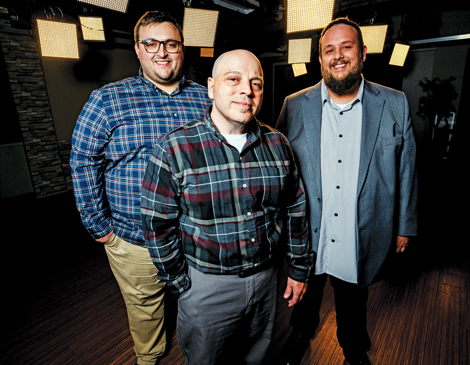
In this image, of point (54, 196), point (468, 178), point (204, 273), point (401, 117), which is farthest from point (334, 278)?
point (54, 196)

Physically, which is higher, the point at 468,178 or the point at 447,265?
the point at 468,178

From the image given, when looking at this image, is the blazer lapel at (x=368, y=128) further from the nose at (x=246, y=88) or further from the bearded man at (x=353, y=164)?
the nose at (x=246, y=88)

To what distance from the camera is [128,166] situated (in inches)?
57.1

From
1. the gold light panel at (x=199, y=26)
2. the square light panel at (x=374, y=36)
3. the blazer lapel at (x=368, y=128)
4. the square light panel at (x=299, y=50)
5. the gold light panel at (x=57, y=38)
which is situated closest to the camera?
the blazer lapel at (x=368, y=128)

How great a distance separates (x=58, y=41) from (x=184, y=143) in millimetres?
2425

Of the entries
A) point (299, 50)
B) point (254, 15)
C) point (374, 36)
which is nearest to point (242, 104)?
point (374, 36)

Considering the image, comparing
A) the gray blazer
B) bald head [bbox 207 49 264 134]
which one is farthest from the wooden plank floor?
bald head [bbox 207 49 264 134]

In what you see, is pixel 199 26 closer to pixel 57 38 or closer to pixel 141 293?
pixel 57 38

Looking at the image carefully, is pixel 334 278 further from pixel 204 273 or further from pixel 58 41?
pixel 58 41

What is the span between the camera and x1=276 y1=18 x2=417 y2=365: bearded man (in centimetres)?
142

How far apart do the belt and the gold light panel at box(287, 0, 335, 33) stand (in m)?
1.69

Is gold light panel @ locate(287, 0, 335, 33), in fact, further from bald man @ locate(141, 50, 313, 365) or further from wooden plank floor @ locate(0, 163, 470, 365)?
wooden plank floor @ locate(0, 163, 470, 365)

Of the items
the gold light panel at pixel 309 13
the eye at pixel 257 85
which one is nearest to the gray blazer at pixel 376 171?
the eye at pixel 257 85

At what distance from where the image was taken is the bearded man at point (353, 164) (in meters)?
1.42
